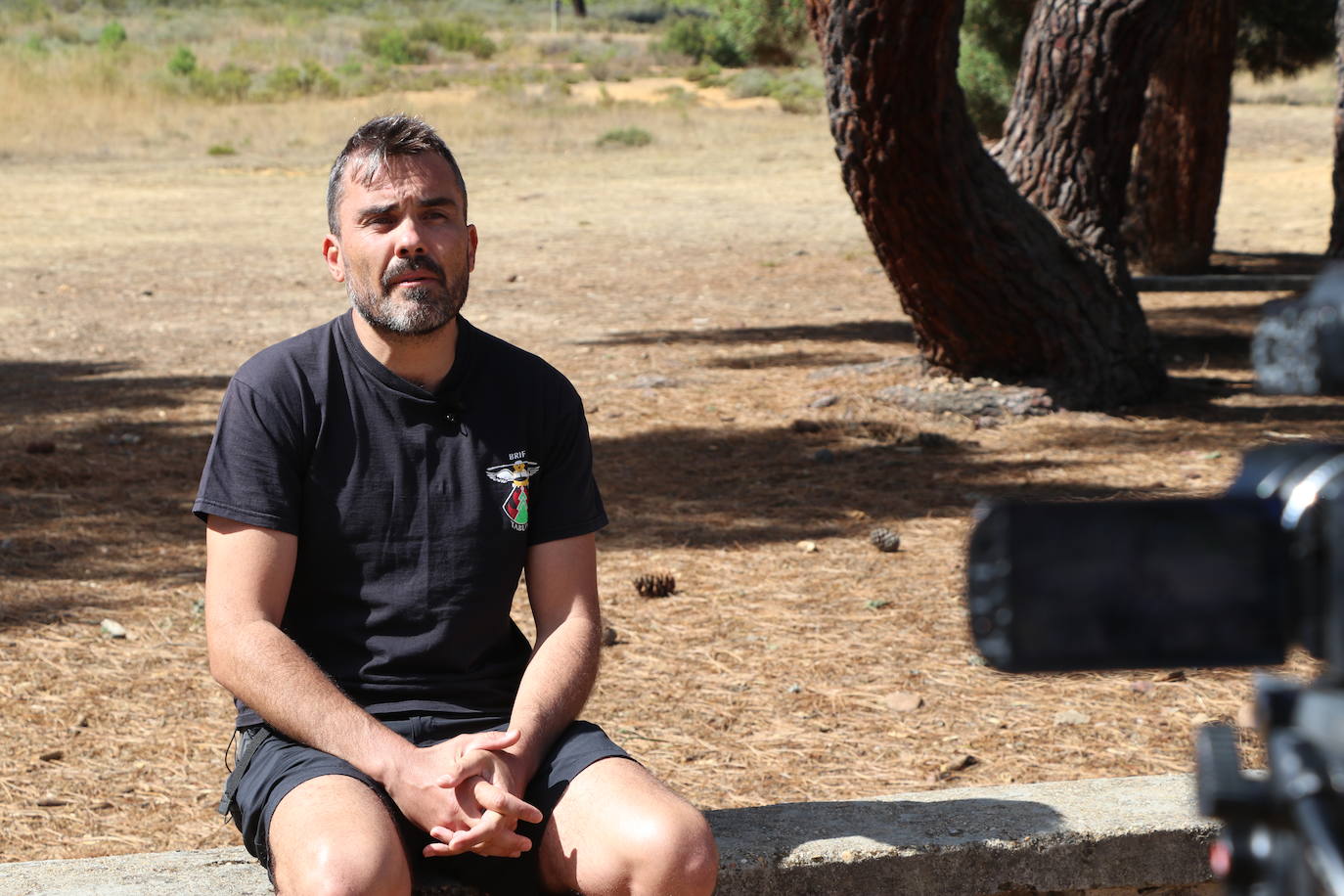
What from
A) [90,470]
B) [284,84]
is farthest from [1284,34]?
[284,84]

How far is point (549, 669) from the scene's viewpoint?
9.48 ft

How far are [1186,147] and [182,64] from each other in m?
32.7

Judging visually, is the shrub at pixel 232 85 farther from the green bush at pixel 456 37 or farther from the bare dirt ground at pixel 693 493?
the bare dirt ground at pixel 693 493

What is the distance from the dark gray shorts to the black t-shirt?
0.05m

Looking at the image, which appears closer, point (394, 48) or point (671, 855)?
point (671, 855)

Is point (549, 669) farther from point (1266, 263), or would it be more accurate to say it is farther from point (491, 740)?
point (1266, 263)

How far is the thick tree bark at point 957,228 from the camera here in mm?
7031

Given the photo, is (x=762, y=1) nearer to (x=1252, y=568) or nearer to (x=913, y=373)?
(x=913, y=373)

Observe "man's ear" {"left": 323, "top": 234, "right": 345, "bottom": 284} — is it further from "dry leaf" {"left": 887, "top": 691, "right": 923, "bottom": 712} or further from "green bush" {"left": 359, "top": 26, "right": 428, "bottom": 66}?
"green bush" {"left": 359, "top": 26, "right": 428, "bottom": 66}

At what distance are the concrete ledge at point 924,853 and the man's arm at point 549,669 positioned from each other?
420 mm

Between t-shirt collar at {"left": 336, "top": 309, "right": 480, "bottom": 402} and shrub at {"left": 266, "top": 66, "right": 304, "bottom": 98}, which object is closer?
t-shirt collar at {"left": 336, "top": 309, "right": 480, "bottom": 402}

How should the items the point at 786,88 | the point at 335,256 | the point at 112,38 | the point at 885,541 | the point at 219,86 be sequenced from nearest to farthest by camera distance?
1. the point at 335,256
2. the point at 885,541
3. the point at 219,86
4. the point at 786,88
5. the point at 112,38

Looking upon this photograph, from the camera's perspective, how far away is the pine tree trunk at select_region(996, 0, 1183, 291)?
8.04 m

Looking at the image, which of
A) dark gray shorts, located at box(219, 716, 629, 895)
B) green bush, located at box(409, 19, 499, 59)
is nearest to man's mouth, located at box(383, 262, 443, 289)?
dark gray shorts, located at box(219, 716, 629, 895)
